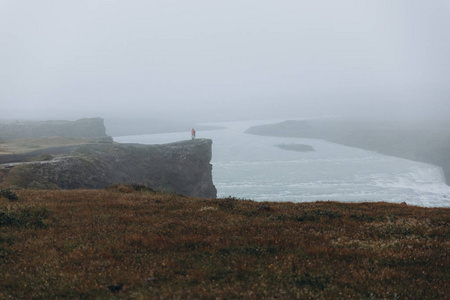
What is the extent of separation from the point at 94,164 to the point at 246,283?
59.3 meters

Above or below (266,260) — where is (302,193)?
below

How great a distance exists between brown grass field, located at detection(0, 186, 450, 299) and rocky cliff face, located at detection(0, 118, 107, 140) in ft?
479

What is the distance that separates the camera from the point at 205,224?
13031mm

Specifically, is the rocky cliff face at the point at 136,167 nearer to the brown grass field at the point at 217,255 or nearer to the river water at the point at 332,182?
the river water at the point at 332,182

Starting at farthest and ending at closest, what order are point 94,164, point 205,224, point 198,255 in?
point 94,164
point 205,224
point 198,255

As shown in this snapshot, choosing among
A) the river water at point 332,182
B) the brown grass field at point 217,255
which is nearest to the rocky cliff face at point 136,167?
the river water at point 332,182

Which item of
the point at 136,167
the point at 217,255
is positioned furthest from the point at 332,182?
the point at 217,255

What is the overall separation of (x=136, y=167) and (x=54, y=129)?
10164cm

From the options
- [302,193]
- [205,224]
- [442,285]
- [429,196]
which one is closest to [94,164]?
[205,224]

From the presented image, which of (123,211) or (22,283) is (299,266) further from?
(123,211)

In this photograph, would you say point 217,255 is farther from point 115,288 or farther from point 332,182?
point 332,182

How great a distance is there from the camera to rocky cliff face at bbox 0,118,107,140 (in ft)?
464

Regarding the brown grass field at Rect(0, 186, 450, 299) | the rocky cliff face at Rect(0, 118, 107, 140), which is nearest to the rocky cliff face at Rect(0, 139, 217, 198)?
the brown grass field at Rect(0, 186, 450, 299)

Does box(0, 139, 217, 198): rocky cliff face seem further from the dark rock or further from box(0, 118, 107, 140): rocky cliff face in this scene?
box(0, 118, 107, 140): rocky cliff face
